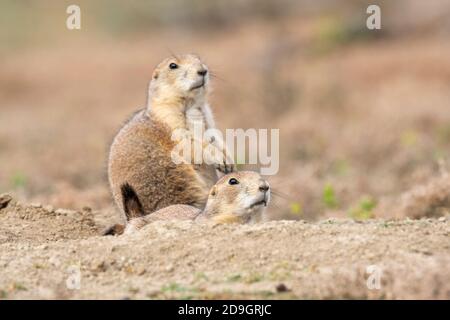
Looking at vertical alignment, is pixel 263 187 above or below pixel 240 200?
above

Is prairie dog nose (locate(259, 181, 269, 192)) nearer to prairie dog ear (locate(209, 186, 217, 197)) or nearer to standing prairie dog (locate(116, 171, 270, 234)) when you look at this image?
standing prairie dog (locate(116, 171, 270, 234))

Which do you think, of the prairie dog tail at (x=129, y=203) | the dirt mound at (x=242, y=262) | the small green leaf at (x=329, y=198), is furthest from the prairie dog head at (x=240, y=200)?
the small green leaf at (x=329, y=198)

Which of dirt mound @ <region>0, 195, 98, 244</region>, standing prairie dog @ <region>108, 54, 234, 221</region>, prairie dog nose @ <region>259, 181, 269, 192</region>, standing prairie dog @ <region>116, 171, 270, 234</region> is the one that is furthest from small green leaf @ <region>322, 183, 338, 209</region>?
prairie dog nose @ <region>259, 181, 269, 192</region>

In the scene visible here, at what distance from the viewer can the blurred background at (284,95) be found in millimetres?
12258

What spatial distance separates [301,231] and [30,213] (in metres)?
2.82

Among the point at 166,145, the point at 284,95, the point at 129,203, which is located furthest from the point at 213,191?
the point at 284,95

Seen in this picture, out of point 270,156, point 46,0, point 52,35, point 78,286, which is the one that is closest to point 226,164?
point 78,286

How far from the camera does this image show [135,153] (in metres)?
8.42

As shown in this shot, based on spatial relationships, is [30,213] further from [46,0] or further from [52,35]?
[46,0]

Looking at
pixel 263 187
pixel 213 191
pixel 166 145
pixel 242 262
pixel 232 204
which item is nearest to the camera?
pixel 242 262

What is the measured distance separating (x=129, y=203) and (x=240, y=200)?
0.97 m

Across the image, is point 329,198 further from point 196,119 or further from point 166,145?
point 166,145

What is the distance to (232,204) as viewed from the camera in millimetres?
7719

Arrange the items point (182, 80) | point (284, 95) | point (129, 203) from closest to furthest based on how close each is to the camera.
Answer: point (129, 203) < point (182, 80) < point (284, 95)
